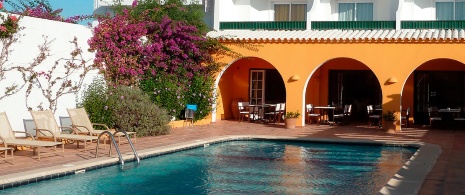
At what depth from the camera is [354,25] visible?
1005 inches

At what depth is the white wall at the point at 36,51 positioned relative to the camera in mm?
15914

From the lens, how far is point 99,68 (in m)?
19.5

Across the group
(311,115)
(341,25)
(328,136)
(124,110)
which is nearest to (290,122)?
(311,115)

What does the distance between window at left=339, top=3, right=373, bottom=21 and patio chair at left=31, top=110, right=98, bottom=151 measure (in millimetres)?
15224

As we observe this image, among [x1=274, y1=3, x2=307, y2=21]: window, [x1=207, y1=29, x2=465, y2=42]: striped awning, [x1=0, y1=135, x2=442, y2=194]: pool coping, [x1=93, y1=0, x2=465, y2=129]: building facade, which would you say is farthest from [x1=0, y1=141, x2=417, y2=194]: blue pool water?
[x1=274, y1=3, x2=307, y2=21]: window

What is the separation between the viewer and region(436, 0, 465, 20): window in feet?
85.1

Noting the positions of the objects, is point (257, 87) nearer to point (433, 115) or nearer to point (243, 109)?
point (243, 109)

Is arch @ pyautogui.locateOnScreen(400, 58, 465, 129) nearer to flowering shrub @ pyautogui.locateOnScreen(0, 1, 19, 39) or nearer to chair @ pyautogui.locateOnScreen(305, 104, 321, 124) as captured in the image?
chair @ pyautogui.locateOnScreen(305, 104, 321, 124)

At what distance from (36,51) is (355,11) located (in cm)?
1463

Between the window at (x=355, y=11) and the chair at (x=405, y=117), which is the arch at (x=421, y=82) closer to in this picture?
the chair at (x=405, y=117)

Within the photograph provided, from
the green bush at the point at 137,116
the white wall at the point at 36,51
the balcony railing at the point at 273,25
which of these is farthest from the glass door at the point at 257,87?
the white wall at the point at 36,51

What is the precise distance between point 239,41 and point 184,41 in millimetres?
2324

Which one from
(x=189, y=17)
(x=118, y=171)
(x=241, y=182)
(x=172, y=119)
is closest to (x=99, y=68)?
(x=172, y=119)

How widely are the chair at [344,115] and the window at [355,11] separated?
13.6 feet
